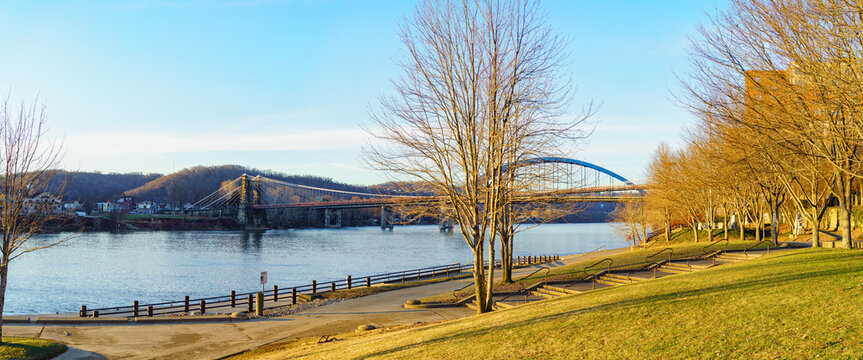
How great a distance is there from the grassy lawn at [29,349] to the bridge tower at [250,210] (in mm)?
119777

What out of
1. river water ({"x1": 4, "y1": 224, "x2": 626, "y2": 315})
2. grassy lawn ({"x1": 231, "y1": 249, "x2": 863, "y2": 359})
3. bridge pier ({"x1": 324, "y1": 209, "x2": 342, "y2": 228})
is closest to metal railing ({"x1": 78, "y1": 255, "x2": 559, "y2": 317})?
river water ({"x1": 4, "y1": 224, "x2": 626, "y2": 315})

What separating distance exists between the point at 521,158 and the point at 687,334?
29.1 ft

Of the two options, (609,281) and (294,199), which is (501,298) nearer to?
(609,281)

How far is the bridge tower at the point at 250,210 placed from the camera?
132125 mm

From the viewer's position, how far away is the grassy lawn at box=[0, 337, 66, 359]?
45.0ft

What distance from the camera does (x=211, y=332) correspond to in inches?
695

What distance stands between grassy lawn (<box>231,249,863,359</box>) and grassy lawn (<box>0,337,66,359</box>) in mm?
5127

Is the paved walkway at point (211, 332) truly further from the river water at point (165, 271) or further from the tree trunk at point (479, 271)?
the river water at point (165, 271)

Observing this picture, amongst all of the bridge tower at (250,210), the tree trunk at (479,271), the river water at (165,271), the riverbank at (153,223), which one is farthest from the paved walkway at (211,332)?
the bridge tower at (250,210)

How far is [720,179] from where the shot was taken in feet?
105

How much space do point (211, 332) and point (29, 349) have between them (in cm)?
476

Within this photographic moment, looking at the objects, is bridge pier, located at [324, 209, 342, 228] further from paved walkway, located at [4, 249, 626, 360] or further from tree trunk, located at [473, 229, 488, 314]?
tree trunk, located at [473, 229, 488, 314]

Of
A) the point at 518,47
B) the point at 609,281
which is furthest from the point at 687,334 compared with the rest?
the point at 609,281

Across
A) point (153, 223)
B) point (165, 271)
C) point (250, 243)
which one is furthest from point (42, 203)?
point (153, 223)
